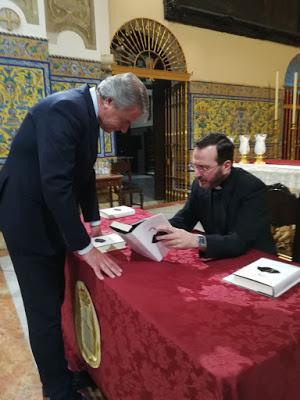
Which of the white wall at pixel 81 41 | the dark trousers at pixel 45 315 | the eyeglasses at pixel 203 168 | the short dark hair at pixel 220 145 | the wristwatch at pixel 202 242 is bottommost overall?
the dark trousers at pixel 45 315

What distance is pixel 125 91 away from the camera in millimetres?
1321

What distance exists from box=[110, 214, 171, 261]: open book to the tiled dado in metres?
0.99

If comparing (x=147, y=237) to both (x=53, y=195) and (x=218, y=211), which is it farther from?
(x=218, y=211)

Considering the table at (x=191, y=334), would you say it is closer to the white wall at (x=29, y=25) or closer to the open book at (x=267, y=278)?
the open book at (x=267, y=278)

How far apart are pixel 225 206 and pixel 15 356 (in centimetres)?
154

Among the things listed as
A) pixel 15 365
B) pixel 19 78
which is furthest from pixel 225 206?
pixel 19 78

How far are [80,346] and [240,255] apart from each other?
2.96ft

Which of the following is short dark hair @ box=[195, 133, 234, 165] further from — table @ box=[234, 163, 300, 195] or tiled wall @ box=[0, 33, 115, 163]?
tiled wall @ box=[0, 33, 115, 163]

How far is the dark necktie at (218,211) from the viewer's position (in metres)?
1.77

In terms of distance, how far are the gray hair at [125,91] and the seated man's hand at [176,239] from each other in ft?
1.73

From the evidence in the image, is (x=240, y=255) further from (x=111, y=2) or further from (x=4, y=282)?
(x=111, y=2)

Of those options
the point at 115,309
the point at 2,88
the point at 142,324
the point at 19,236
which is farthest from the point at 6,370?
the point at 2,88

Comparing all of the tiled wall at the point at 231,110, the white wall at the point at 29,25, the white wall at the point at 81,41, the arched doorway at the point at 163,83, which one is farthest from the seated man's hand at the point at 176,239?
the tiled wall at the point at 231,110

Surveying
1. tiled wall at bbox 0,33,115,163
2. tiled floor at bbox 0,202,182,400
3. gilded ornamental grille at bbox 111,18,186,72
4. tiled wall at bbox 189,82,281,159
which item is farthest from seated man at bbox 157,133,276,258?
tiled wall at bbox 189,82,281,159
